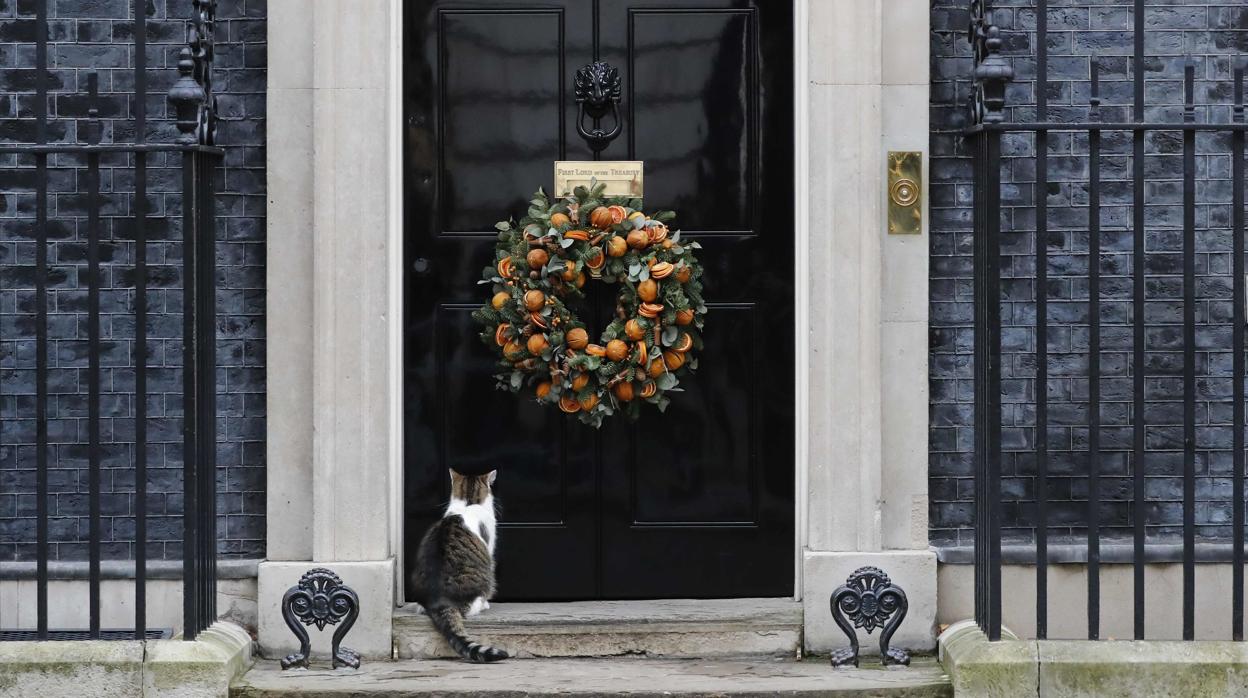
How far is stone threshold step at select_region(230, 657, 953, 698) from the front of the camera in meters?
5.43

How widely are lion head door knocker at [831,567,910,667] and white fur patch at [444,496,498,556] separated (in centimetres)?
136

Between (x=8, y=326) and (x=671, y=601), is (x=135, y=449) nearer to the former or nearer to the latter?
(x=8, y=326)

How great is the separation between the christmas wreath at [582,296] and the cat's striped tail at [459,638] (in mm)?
898

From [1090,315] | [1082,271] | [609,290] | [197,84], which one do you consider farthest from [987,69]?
[197,84]

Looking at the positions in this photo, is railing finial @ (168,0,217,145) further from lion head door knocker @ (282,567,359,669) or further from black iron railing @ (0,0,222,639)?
lion head door knocker @ (282,567,359,669)

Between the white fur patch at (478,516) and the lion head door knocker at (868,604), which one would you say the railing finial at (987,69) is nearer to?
the lion head door knocker at (868,604)

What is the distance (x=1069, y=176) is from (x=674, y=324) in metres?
1.65

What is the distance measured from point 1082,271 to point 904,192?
2.58 ft

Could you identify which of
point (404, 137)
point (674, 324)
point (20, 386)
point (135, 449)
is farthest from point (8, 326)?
point (674, 324)

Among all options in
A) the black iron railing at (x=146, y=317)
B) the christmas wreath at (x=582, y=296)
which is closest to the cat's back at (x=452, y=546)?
the christmas wreath at (x=582, y=296)

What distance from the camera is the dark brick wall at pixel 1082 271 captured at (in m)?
6.02

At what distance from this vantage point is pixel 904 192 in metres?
5.91

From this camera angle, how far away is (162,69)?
6051 millimetres

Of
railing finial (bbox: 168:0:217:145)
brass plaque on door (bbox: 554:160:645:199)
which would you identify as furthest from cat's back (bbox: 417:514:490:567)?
railing finial (bbox: 168:0:217:145)
